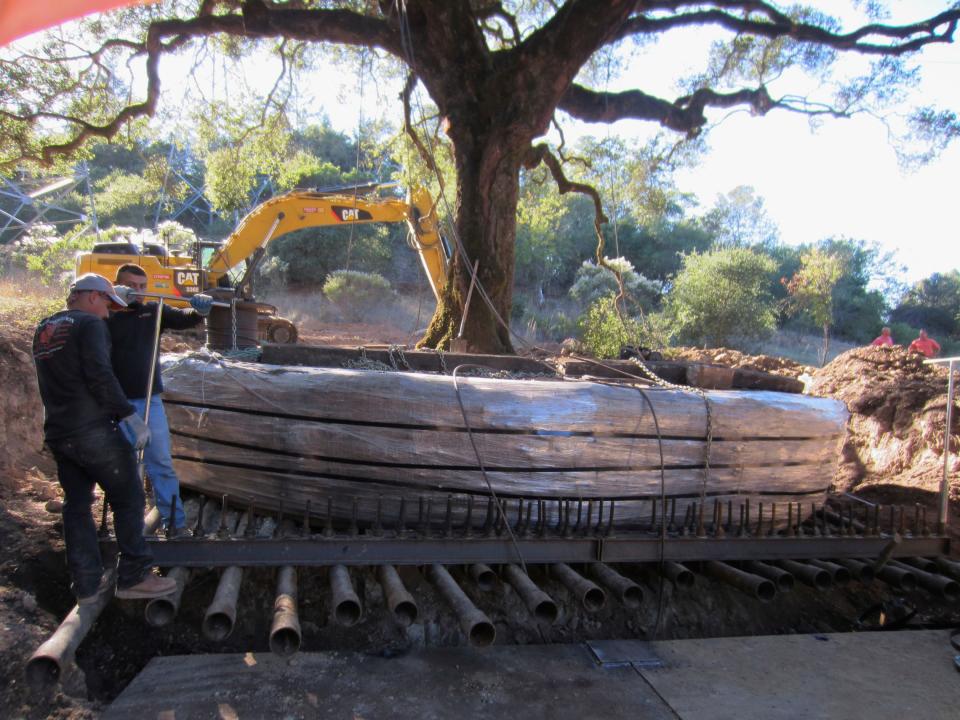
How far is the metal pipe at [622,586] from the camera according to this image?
300cm

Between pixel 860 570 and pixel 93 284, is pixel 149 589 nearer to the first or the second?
pixel 93 284

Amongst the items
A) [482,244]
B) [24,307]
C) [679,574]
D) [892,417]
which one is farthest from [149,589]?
[24,307]

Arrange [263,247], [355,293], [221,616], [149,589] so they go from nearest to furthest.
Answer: [221,616] → [149,589] → [263,247] → [355,293]

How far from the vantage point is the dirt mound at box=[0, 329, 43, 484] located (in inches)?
211

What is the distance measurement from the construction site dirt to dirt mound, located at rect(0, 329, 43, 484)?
0.04ft

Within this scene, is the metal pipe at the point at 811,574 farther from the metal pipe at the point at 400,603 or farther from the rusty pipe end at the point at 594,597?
the metal pipe at the point at 400,603

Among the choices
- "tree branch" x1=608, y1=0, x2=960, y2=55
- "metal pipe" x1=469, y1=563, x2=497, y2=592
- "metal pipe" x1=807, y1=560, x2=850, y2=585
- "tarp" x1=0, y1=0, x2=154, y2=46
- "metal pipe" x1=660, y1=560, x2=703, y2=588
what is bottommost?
"metal pipe" x1=807, y1=560, x2=850, y2=585

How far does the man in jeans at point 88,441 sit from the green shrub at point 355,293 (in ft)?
63.6

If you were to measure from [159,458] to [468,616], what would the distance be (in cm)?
194

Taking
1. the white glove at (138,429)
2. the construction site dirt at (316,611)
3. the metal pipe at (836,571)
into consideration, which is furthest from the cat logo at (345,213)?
the metal pipe at (836,571)

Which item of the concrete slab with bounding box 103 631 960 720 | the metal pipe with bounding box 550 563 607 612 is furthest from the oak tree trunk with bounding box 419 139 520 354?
the concrete slab with bounding box 103 631 960 720

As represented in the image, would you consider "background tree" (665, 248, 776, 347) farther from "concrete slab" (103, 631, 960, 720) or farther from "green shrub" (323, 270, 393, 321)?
"concrete slab" (103, 631, 960, 720)

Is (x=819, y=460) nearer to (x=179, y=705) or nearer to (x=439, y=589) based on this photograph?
(x=439, y=589)

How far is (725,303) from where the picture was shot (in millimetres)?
18141
